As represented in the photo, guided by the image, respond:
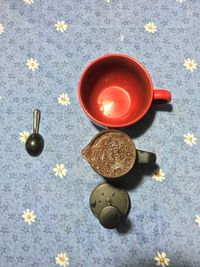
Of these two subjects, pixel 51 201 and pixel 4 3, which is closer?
pixel 51 201

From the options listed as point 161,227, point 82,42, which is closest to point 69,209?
point 161,227

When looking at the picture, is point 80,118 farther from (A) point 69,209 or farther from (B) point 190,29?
(B) point 190,29

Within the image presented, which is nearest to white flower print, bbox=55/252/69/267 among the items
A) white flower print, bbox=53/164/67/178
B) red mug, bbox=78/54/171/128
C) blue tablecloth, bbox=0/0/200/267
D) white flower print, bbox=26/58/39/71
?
blue tablecloth, bbox=0/0/200/267

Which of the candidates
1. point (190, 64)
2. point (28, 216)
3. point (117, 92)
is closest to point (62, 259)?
point (28, 216)

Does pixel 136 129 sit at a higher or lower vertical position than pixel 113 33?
lower

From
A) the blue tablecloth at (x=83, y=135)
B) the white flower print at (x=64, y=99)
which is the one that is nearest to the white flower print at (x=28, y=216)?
the blue tablecloth at (x=83, y=135)

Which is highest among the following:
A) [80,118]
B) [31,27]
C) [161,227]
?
[31,27]

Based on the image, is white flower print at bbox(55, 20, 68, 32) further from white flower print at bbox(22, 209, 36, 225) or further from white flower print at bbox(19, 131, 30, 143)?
white flower print at bbox(22, 209, 36, 225)
